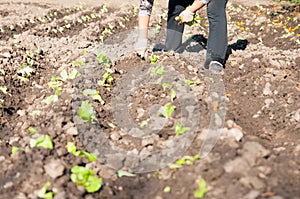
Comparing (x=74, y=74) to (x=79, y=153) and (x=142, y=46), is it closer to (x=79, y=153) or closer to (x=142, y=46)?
(x=142, y=46)

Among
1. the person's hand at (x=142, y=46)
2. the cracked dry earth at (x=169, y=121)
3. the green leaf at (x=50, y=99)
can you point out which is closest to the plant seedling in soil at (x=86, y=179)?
the cracked dry earth at (x=169, y=121)

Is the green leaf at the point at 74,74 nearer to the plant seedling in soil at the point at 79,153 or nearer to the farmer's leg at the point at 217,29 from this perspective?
the plant seedling in soil at the point at 79,153

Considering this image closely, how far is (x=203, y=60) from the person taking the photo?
Answer: 527cm

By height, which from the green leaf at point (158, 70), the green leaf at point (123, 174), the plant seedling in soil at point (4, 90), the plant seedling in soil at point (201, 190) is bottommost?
the plant seedling in soil at point (4, 90)

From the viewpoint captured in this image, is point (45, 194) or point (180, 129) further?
point (180, 129)

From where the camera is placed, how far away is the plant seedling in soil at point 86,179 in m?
2.60

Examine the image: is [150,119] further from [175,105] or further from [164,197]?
[164,197]

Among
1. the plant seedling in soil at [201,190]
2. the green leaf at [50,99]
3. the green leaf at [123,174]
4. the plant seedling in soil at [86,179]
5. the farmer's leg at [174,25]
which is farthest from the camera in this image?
the farmer's leg at [174,25]

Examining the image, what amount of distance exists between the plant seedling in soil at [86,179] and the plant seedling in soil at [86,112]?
2.60 ft

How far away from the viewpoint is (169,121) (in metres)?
3.36

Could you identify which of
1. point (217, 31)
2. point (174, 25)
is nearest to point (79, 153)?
point (217, 31)

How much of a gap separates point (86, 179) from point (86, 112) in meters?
0.91

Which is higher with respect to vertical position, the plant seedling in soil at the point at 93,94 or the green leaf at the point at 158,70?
the green leaf at the point at 158,70

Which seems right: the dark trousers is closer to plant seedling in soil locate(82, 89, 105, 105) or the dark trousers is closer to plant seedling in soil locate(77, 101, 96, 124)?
plant seedling in soil locate(82, 89, 105, 105)
